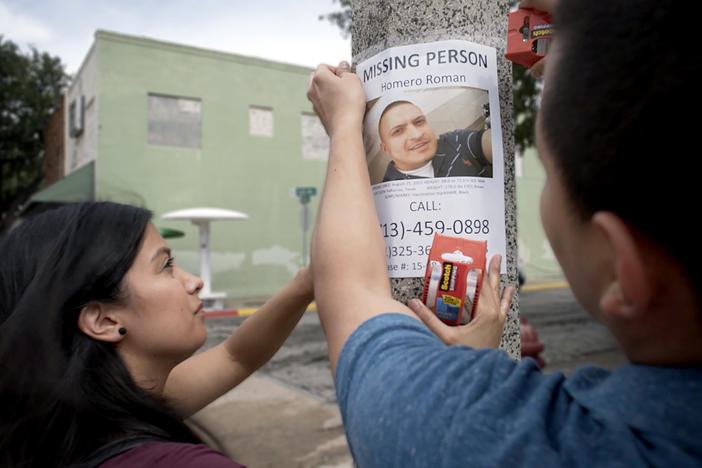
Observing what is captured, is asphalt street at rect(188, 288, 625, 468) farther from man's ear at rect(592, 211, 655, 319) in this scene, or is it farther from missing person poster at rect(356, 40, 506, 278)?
man's ear at rect(592, 211, 655, 319)

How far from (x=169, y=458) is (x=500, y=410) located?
798mm

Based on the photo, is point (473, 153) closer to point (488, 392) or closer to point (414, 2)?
point (414, 2)

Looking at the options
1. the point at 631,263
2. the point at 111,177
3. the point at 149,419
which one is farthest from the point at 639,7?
the point at 111,177

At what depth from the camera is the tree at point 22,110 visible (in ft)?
65.8

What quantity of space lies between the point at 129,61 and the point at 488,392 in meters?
15.6

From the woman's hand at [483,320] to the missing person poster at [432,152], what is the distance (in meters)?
0.07

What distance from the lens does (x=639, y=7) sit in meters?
0.62

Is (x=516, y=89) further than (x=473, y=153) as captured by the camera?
Yes

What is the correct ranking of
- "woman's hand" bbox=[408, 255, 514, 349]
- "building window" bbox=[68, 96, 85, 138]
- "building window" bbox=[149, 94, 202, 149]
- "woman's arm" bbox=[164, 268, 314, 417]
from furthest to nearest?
1. "building window" bbox=[68, 96, 85, 138]
2. "building window" bbox=[149, 94, 202, 149]
3. "woman's arm" bbox=[164, 268, 314, 417]
4. "woman's hand" bbox=[408, 255, 514, 349]

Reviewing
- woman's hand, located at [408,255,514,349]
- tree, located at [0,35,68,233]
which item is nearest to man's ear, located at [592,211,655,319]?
Answer: woman's hand, located at [408,255,514,349]

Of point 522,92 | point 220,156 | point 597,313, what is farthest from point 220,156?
point 597,313

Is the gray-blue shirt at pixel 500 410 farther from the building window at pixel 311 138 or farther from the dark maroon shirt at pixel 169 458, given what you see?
the building window at pixel 311 138

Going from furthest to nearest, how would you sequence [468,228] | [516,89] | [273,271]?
1. [273,271]
2. [516,89]
3. [468,228]

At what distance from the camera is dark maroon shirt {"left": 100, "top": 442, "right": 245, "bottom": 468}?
3.80 ft
